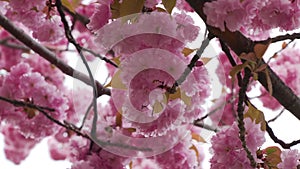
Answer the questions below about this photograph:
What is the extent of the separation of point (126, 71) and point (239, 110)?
0.84 ft

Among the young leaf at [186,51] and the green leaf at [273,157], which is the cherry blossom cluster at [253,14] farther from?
the green leaf at [273,157]

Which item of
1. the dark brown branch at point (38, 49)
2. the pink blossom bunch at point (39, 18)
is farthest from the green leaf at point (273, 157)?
the pink blossom bunch at point (39, 18)

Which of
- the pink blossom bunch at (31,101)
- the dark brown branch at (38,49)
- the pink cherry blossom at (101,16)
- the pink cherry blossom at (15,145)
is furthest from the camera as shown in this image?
the pink cherry blossom at (15,145)

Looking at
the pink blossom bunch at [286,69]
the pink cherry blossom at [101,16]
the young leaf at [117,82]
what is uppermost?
the pink blossom bunch at [286,69]

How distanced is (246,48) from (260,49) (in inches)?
3.0

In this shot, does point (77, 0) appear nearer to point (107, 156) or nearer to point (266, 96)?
point (107, 156)

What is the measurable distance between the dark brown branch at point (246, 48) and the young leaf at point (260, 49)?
1.9 inches

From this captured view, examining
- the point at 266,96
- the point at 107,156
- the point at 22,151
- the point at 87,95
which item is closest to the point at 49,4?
the point at 87,95

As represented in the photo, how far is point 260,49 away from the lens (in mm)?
1102

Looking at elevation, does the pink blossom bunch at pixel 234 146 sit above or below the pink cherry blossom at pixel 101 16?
below

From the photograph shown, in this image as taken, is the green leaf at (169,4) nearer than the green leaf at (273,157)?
Yes

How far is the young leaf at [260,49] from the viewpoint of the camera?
3.60ft

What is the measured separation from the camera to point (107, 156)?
70.6 inches

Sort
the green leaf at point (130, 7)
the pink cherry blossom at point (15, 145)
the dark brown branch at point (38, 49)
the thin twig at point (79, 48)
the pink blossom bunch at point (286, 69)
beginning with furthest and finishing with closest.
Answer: the pink cherry blossom at point (15, 145), the pink blossom bunch at point (286, 69), the dark brown branch at point (38, 49), the thin twig at point (79, 48), the green leaf at point (130, 7)
